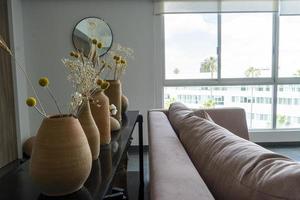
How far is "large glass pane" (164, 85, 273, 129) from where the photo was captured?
4.47 meters

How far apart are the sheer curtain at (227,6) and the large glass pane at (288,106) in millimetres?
1094

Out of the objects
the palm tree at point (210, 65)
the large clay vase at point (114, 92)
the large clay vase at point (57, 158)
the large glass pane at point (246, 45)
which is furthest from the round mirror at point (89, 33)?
the large clay vase at point (57, 158)

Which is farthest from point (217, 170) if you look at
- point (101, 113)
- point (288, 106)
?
point (288, 106)

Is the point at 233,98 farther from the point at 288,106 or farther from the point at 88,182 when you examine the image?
the point at 88,182

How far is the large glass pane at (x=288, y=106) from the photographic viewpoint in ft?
14.6

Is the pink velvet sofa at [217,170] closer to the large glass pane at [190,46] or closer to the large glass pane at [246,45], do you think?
the large glass pane at [190,46]

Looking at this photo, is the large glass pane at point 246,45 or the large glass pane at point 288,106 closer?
the large glass pane at point 246,45

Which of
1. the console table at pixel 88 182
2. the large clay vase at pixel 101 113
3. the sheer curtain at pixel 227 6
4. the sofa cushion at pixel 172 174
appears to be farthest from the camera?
the sheer curtain at pixel 227 6

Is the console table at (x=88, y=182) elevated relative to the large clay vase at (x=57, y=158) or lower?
lower

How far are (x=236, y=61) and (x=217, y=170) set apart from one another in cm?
367

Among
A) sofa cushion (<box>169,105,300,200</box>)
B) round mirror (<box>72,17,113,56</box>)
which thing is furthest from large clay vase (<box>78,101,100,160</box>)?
round mirror (<box>72,17,113,56</box>)

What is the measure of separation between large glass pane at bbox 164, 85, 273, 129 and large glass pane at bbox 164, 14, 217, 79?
0.72 feet

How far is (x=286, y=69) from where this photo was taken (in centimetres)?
442

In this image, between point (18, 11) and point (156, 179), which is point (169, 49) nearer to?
point (18, 11)
